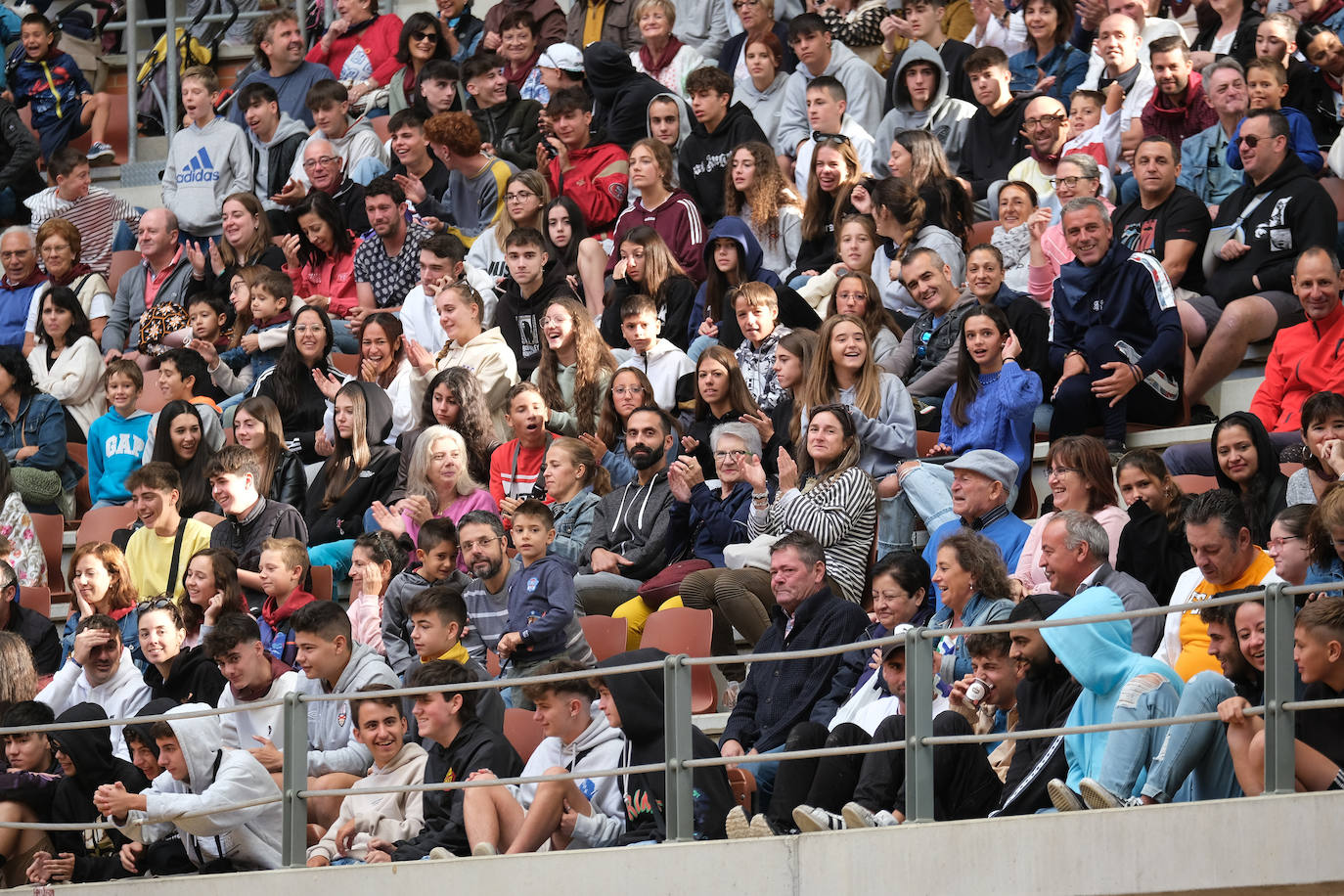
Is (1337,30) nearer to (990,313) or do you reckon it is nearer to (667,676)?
(990,313)

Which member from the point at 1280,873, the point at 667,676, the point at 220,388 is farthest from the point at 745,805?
the point at 220,388

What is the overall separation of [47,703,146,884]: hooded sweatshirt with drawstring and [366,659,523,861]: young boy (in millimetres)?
1198

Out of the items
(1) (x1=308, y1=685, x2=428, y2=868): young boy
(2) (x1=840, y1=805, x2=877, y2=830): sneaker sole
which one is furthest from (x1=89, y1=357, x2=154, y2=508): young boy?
(2) (x1=840, y1=805, x2=877, y2=830): sneaker sole

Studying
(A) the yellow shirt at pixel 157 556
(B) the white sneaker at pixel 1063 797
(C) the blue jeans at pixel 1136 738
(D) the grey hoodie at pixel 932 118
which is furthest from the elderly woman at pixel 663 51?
(B) the white sneaker at pixel 1063 797

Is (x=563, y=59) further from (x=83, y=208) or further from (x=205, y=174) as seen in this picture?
(x=83, y=208)

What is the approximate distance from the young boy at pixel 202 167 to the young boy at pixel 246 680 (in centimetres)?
583

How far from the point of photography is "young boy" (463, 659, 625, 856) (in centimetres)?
679

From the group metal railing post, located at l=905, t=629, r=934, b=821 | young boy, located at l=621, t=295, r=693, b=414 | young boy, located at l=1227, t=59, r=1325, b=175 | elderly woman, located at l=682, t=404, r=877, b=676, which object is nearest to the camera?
metal railing post, located at l=905, t=629, r=934, b=821

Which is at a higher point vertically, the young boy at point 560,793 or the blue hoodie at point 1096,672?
the blue hoodie at point 1096,672

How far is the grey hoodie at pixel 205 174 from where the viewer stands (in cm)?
1370

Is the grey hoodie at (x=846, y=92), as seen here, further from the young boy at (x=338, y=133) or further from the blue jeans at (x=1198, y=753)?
the blue jeans at (x=1198, y=753)

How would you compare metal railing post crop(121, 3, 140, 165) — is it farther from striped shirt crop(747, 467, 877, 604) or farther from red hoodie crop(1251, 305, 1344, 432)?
red hoodie crop(1251, 305, 1344, 432)

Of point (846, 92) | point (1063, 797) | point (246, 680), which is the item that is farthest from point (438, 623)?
point (846, 92)

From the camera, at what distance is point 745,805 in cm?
707
